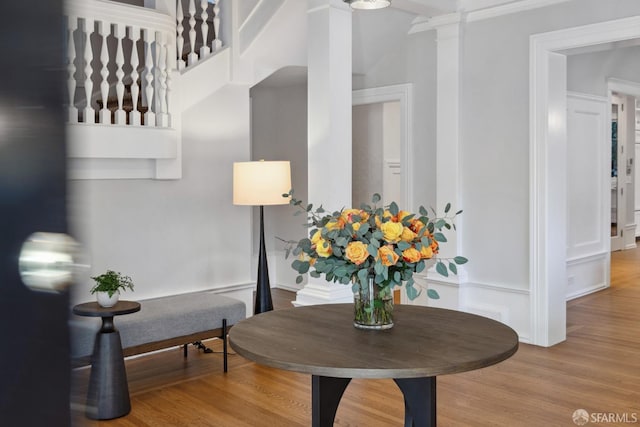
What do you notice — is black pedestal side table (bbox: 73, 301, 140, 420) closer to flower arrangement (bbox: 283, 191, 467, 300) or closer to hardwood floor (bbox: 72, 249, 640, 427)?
hardwood floor (bbox: 72, 249, 640, 427)

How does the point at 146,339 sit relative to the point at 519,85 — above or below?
below

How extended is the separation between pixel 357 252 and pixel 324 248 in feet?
0.50

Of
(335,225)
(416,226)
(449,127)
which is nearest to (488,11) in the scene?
(449,127)

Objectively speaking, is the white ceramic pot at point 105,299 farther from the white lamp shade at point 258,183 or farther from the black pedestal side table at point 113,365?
the white lamp shade at point 258,183

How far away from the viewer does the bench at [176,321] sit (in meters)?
3.87

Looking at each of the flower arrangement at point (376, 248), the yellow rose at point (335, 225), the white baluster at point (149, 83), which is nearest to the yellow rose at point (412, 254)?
the flower arrangement at point (376, 248)

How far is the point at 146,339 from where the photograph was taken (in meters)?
3.92

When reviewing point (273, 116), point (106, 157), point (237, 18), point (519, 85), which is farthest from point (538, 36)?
point (273, 116)

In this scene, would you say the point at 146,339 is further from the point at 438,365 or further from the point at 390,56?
the point at 390,56

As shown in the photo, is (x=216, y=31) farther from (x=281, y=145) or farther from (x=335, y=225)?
(x=335, y=225)

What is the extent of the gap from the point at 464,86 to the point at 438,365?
3693 mm

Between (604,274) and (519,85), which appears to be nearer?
(519,85)

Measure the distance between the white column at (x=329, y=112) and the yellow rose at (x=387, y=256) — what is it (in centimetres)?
205

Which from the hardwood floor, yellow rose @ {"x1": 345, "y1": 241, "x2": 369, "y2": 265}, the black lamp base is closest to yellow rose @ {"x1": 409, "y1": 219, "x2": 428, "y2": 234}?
yellow rose @ {"x1": 345, "y1": 241, "x2": 369, "y2": 265}
